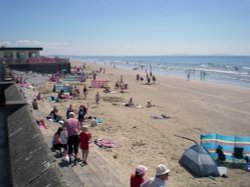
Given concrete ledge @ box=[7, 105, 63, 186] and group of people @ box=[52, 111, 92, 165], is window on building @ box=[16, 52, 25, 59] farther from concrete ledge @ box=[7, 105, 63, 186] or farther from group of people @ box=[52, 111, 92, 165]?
concrete ledge @ box=[7, 105, 63, 186]

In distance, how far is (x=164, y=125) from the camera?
17578mm

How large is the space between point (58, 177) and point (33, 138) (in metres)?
1.83

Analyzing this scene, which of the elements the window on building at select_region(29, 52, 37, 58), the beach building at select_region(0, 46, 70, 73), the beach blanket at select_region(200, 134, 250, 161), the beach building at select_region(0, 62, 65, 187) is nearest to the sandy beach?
the beach blanket at select_region(200, 134, 250, 161)

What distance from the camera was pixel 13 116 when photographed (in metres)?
8.08

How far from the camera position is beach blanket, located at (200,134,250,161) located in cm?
1171

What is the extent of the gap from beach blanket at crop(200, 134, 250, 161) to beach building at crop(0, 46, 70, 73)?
118ft

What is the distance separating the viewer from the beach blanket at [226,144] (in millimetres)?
11714

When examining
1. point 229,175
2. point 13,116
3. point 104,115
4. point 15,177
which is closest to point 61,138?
point 13,116

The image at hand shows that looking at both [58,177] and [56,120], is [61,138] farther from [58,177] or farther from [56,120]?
[56,120]

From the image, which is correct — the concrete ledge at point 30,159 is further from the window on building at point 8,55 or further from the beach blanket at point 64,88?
the window on building at point 8,55

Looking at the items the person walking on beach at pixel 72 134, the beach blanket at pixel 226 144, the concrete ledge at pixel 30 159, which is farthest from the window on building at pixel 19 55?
the concrete ledge at pixel 30 159

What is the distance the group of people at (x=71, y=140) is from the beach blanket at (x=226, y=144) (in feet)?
17.1

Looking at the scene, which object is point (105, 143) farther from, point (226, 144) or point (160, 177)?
point (160, 177)

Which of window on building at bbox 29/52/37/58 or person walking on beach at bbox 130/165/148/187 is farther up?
window on building at bbox 29/52/37/58
